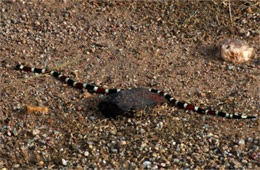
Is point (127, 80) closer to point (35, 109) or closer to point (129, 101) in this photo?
point (129, 101)

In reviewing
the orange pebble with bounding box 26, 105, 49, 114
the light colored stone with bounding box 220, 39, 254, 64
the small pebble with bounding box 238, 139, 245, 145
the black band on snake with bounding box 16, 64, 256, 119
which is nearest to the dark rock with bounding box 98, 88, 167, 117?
the black band on snake with bounding box 16, 64, 256, 119

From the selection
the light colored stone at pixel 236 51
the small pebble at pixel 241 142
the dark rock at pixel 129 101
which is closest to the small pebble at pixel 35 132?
the dark rock at pixel 129 101

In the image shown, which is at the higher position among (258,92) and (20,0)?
(20,0)

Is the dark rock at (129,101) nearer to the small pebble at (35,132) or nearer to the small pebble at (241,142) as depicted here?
the small pebble at (35,132)

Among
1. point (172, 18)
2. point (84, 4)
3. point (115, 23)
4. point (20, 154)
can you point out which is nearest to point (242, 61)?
point (172, 18)

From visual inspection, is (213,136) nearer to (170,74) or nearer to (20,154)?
(170,74)

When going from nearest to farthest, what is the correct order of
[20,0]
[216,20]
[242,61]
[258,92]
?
[258,92] < [242,61] < [216,20] < [20,0]

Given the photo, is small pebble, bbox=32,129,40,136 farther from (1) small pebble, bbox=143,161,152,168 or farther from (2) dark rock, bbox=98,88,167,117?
(1) small pebble, bbox=143,161,152,168

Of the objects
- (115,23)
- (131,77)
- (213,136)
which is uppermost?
(115,23)
